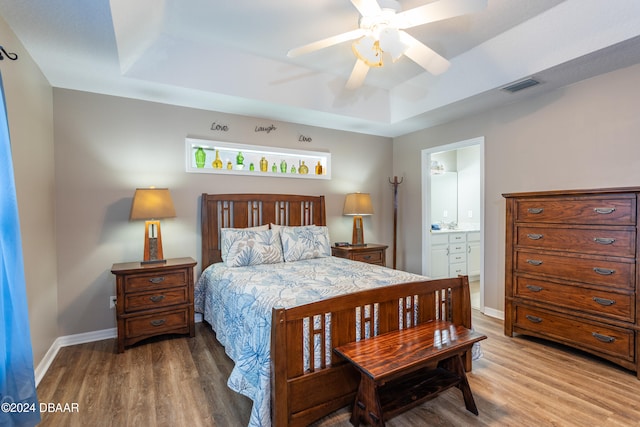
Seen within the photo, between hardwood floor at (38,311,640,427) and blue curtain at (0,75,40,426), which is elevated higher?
blue curtain at (0,75,40,426)

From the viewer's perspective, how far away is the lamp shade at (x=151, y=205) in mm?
2947

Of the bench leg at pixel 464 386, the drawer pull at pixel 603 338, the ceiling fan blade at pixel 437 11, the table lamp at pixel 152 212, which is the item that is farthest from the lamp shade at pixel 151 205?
the drawer pull at pixel 603 338

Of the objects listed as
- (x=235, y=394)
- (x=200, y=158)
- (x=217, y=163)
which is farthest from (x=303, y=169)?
(x=235, y=394)

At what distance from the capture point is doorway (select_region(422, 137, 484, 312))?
15.0ft

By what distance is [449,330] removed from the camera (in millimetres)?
2033

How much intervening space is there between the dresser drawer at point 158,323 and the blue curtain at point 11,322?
1.21 m

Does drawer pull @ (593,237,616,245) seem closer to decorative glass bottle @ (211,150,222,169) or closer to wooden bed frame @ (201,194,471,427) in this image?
wooden bed frame @ (201,194,471,427)

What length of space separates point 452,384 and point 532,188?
2.39m

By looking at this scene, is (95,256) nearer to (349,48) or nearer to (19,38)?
(19,38)

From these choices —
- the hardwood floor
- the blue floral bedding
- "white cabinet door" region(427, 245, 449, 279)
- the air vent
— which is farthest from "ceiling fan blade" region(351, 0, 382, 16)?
"white cabinet door" region(427, 245, 449, 279)

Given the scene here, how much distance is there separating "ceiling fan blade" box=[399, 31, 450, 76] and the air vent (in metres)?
1.05

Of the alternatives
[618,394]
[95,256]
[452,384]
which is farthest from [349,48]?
[618,394]

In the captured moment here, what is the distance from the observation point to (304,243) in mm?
3555

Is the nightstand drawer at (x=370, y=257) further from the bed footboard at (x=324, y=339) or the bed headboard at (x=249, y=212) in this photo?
the bed footboard at (x=324, y=339)
